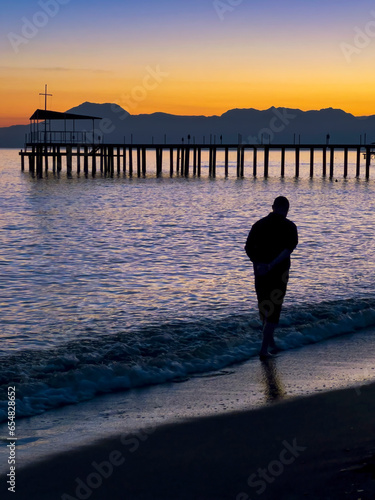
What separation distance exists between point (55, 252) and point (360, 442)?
1357cm

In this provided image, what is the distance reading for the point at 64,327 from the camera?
28.6ft

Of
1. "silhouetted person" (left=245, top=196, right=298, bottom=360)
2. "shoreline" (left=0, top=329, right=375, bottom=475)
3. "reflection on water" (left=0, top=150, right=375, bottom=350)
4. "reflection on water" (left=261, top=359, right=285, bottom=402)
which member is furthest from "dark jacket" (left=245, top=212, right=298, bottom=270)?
"reflection on water" (left=0, top=150, right=375, bottom=350)

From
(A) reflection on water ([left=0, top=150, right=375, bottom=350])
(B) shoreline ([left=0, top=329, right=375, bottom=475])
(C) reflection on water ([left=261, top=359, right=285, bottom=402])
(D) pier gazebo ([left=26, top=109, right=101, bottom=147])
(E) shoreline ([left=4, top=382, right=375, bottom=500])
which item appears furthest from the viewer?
(D) pier gazebo ([left=26, top=109, right=101, bottom=147])

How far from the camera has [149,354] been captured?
7254 millimetres

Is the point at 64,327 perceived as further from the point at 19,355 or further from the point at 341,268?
the point at 341,268

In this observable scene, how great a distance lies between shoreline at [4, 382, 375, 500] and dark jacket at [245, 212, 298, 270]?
1.80m

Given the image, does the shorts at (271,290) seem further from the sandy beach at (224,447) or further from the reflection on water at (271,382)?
the sandy beach at (224,447)

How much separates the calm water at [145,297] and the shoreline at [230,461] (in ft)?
4.41

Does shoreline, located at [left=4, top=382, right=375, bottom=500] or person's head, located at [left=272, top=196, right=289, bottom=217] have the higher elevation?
person's head, located at [left=272, top=196, right=289, bottom=217]

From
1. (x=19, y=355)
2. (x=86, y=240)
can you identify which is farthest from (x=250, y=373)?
(x=86, y=240)

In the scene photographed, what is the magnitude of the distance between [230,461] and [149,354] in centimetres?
298

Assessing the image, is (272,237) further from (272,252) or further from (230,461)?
(230,461)

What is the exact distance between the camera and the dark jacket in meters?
6.63

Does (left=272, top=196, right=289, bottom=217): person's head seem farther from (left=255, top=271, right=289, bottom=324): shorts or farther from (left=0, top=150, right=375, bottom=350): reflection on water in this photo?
(left=0, top=150, right=375, bottom=350): reflection on water
